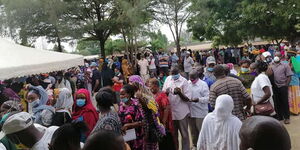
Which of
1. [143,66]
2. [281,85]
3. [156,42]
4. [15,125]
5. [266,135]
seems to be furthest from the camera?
[156,42]

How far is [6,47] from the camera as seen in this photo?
5035 millimetres

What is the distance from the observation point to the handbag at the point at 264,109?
508cm

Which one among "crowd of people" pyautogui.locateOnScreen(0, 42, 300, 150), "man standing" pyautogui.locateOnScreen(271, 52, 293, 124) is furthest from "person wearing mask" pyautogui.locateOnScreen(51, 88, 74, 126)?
"man standing" pyautogui.locateOnScreen(271, 52, 293, 124)

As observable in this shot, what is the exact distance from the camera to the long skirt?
7.80 m

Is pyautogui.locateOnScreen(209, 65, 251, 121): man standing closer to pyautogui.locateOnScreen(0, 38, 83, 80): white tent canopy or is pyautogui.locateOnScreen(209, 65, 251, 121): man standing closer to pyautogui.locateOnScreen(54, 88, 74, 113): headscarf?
pyautogui.locateOnScreen(54, 88, 74, 113): headscarf

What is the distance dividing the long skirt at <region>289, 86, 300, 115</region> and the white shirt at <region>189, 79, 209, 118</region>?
3.43 metres

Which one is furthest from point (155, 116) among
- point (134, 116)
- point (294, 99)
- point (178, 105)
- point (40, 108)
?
point (294, 99)

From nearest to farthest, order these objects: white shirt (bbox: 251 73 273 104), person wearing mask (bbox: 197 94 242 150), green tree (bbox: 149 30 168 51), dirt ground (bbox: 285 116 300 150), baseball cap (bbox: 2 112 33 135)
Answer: baseball cap (bbox: 2 112 33 135) < person wearing mask (bbox: 197 94 242 150) < white shirt (bbox: 251 73 273 104) < dirt ground (bbox: 285 116 300 150) < green tree (bbox: 149 30 168 51)

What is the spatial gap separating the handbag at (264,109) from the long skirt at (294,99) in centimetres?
303

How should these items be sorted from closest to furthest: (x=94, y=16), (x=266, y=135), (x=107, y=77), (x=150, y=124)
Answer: (x=266, y=135)
(x=150, y=124)
(x=107, y=77)
(x=94, y=16)

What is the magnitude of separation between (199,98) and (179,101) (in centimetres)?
36

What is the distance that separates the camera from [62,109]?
441 centimetres

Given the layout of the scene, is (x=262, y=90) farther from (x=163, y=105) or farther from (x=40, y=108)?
(x=40, y=108)

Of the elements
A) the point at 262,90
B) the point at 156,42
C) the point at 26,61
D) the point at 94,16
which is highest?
the point at 94,16
